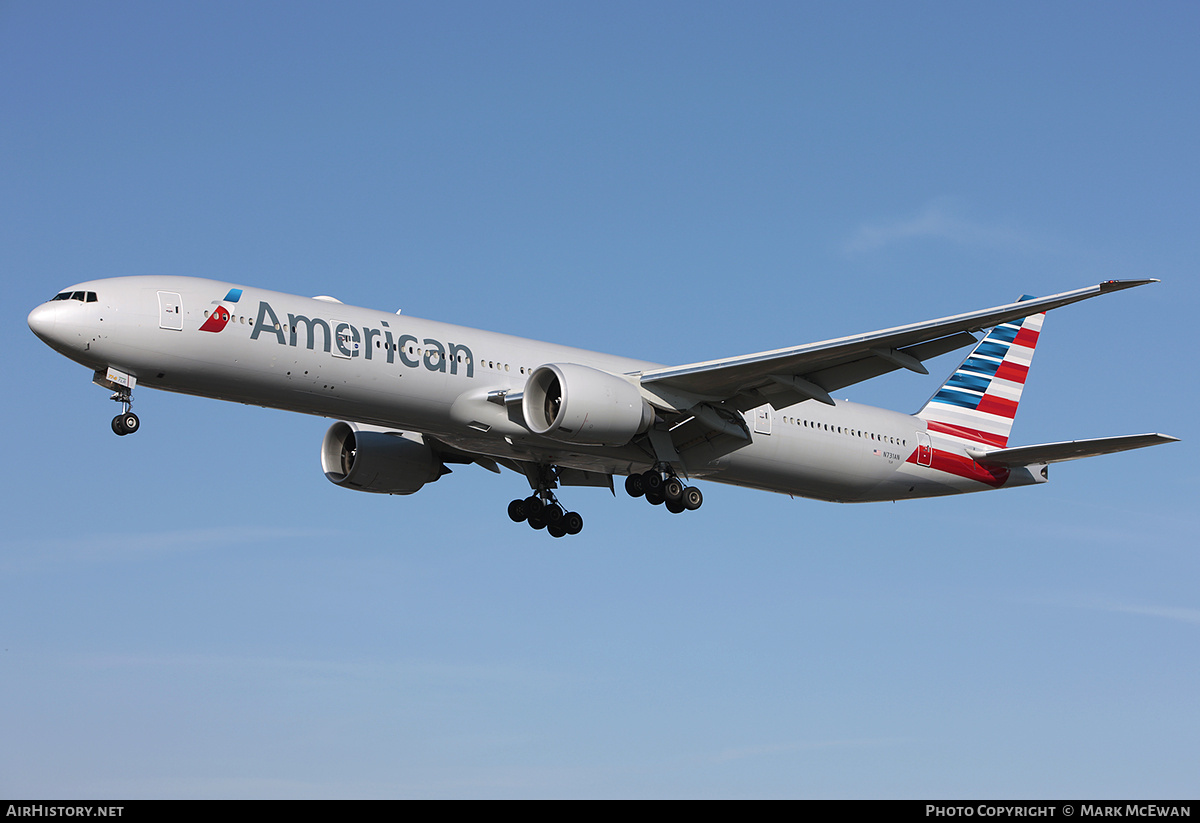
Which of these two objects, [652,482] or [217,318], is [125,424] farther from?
[652,482]

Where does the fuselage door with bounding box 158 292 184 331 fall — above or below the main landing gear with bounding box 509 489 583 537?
above

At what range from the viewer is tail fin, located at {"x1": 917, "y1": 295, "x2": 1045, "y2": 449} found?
37656 millimetres

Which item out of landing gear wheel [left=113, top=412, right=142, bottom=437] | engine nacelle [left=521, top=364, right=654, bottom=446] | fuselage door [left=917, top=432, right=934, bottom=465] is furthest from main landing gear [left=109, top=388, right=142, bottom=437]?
fuselage door [left=917, top=432, right=934, bottom=465]

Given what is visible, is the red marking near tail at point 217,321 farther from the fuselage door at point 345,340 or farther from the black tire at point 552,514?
the black tire at point 552,514

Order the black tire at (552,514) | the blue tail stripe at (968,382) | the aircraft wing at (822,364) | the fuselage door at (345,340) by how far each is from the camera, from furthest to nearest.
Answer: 1. the blue tail stripe at (968,382)
2. the black tire at (552,514)
3. the fuselage door at (345,340)
4. the aircraft wing at (822,364)

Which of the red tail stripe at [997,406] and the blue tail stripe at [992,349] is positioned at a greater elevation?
the blue tail stripe at [992,349]

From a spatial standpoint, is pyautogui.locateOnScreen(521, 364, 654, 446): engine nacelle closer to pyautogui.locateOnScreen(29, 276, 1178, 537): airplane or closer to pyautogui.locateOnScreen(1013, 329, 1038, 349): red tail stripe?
pyautogui.locateOnScreen(29, 276, 1178, 537): airplane

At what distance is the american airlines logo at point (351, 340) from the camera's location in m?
26.7

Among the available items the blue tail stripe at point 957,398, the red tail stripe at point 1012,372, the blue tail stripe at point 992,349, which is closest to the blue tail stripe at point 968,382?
the blue tail stripe at point 957,398

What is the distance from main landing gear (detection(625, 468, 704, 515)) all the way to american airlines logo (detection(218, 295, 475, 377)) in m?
5.75

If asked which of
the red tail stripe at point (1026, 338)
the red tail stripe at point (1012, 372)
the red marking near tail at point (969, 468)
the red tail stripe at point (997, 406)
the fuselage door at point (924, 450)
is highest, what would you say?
the red tail stripe at point (1026, 338)

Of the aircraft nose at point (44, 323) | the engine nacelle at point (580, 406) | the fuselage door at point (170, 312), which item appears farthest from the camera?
the engine nacelle at point (580, 406)

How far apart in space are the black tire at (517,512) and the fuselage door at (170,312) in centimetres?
1186

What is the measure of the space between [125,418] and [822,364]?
15475 millimetres
